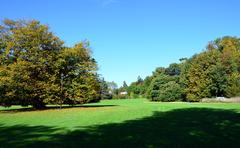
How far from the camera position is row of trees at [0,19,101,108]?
114 ft

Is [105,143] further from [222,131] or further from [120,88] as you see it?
[120,88]

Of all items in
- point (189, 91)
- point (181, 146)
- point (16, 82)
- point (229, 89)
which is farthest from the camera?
point (189, 91)

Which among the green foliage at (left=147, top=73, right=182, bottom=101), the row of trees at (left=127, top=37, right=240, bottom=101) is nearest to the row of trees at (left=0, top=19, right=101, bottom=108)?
the row of trees at (left=127, top=37, right=240, bottom=101)

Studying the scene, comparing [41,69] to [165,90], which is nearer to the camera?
[41,69]

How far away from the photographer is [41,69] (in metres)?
36.9

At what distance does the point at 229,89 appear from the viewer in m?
60.2

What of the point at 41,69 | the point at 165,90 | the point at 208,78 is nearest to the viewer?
the point at 41,69

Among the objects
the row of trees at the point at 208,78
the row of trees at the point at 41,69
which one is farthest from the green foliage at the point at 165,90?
the row of trees at the point at 41,69

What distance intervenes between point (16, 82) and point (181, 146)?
27.5 meters

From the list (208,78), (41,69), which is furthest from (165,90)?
(41,69)

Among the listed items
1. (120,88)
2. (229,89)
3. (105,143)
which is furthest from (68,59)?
(120,88)

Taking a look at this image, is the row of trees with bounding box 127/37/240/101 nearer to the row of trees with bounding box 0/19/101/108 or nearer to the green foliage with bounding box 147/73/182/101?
the green foliage with bounding box 147/73/182/101

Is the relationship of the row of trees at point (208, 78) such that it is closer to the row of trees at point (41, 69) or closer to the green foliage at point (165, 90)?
the green foliage at point (165, 90)

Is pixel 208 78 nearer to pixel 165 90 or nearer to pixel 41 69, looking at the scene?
pixel 165 90
